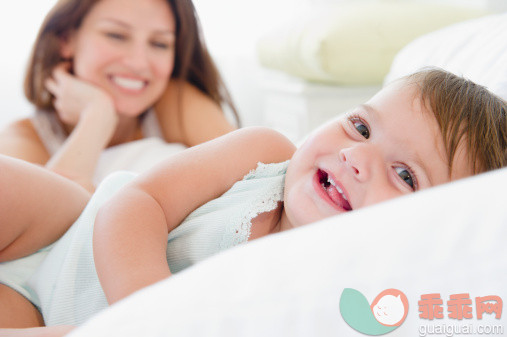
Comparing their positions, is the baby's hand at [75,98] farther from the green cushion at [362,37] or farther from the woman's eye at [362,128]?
the woman's eye at [362,128]

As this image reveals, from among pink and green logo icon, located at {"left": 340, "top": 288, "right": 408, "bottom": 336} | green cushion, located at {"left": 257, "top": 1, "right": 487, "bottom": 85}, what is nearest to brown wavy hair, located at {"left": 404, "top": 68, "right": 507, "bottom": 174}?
pink and green logo icon, located at {"left": 340, "top": 288, "right": 408, "bottom": 336}

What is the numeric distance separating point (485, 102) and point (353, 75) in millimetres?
1007

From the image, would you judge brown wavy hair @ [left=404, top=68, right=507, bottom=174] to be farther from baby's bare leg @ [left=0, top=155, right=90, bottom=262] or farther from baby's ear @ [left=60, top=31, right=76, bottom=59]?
baby's ear @ [left=60, top=31, right=76, bottom=59]

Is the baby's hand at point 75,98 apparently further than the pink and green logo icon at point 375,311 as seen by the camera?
Yes

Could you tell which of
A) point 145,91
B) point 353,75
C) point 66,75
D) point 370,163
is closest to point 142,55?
point 145,91

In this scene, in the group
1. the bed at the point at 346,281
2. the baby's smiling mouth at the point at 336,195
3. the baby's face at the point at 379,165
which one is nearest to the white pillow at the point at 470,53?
the baby's face at the point at 379,165

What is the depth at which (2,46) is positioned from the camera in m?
2.62

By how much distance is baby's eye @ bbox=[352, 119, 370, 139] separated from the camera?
0.73 meters

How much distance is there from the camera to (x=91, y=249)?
0.74 metres

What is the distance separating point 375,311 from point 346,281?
0.03 meters

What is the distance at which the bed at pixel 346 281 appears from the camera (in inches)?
12.5

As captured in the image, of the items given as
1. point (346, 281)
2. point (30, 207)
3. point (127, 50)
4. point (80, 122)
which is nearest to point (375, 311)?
point (346, 281)

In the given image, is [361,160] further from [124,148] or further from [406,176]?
[124,148]

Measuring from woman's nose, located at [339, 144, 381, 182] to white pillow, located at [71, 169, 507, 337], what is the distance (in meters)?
0.29
